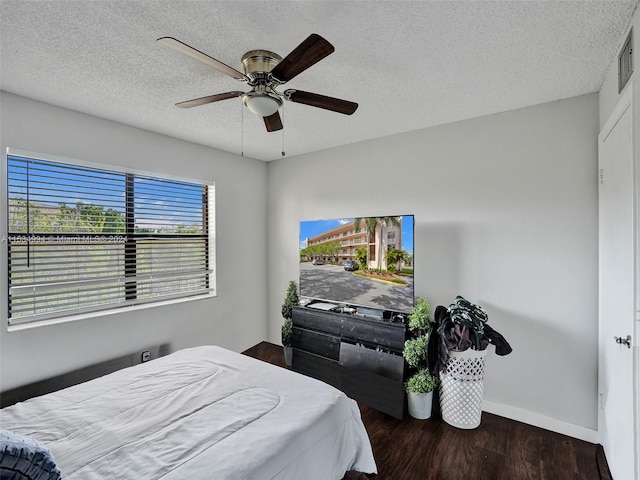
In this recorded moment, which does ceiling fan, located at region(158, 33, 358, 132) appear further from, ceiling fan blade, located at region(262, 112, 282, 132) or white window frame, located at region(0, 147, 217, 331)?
white window frame, located at region(0, 147, 217, 331)

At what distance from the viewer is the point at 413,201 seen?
2936 millimetres

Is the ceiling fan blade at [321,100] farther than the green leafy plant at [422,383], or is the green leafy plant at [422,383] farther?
the green leafy plant at [422,383]

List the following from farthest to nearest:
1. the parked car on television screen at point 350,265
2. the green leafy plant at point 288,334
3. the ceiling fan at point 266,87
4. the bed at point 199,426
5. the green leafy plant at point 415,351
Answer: the green leafy plant at point 288,334 → the parked car on television screen at point 350,265 → the green leafy plant at point 415,351 → the ceiling fan at point 266,87 → the bed at point 199,426

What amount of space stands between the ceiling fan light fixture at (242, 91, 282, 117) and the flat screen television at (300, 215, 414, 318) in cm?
144

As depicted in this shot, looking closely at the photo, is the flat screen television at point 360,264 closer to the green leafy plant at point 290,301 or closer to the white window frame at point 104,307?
the green leafy plant at point 290,301

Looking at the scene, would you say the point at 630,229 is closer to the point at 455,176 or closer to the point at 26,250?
the point at 455,176

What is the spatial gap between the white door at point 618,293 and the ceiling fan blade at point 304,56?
148 cm

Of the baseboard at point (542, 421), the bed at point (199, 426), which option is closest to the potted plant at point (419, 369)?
the baseboard at point (542, 421)

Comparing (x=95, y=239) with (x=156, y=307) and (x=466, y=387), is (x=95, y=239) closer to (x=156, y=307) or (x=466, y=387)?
(x=156, y=307)

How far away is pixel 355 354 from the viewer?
2738 mm

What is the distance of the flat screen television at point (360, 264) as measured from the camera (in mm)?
2615

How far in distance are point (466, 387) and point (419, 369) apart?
1.17ft

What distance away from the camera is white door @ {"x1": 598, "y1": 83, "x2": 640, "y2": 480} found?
4.77 ft

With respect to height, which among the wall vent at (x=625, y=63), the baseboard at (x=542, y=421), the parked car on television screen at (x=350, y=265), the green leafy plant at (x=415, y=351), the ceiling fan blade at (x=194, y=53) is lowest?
the baseboard at (x=542, y=421)
